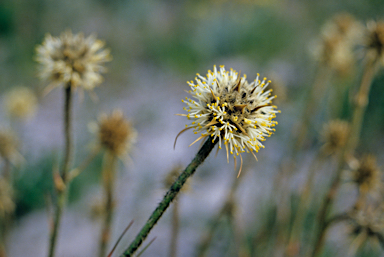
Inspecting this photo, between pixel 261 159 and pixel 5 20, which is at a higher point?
pixel 5 20

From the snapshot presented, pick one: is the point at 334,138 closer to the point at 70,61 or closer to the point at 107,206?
the point at 107,206

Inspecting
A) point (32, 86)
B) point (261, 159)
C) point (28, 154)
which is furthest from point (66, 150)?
→ point (32, 86)

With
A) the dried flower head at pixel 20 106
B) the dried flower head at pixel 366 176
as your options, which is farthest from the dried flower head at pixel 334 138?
the dried flower head at pixel 20 106

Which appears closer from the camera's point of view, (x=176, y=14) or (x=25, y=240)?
(x=25, y=240)

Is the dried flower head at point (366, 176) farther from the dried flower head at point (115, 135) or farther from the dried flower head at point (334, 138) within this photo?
the dried flower head at point (115, 135)

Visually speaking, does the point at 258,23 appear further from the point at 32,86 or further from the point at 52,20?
the point at 32,86

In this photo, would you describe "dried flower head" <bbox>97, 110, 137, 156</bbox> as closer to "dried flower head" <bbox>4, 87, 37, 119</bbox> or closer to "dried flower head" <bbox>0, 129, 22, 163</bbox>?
"dried flower head" <bbox>0, 129, 22, 163</bbox>

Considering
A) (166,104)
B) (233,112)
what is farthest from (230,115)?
(166,104)
